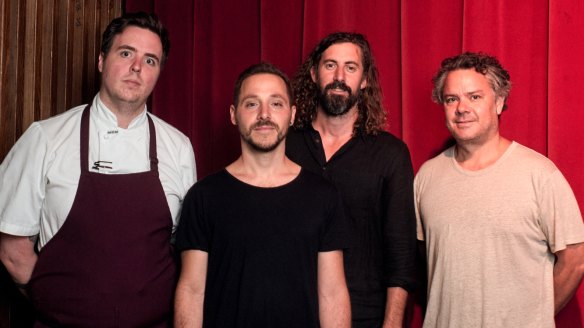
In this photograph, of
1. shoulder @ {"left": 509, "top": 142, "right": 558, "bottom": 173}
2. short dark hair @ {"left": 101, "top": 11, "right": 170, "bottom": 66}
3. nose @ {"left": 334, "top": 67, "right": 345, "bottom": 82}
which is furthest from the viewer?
nose @ {"left": 334, "top": 67, "right": 345, "bottom": 82}

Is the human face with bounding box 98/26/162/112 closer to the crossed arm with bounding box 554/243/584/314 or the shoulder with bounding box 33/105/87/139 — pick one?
the shoulder with bounding box 33/105/87/139

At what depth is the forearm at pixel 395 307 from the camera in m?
1.78

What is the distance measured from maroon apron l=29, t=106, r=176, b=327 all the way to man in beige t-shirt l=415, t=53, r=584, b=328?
90 centimetres

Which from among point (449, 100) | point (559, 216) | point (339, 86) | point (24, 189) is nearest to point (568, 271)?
point (559, 216)

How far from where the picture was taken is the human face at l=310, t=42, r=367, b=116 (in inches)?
76.2

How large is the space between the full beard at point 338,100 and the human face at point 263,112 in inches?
8.6

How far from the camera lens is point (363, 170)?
6.15 feet

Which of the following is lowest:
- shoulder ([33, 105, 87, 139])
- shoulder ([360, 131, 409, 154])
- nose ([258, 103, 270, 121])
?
shoulder ([360, 131, 409, 154])

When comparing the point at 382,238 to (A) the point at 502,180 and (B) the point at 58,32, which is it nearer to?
(A) the point at 502,180

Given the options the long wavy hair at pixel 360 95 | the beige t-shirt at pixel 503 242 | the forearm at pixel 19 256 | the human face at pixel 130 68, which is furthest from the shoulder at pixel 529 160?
the forearm at pixel 19 256

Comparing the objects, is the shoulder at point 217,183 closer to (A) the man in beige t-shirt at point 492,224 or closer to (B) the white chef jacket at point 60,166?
(B) the white chef jacket at point 60,166

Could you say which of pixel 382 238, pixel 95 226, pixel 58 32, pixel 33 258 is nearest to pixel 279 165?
pixel 382 238

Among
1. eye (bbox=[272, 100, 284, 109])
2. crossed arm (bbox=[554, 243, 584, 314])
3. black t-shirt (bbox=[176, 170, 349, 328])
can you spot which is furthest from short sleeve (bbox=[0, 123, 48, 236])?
crossed arm (bbox=[554, 243, 584, 314])

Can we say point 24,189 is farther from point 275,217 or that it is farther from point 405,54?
point 405,54
